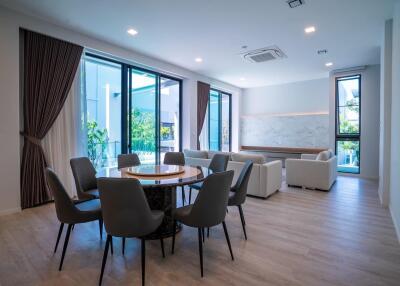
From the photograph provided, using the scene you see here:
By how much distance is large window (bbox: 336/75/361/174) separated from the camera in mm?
6184

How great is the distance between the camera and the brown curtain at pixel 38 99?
3.46 m

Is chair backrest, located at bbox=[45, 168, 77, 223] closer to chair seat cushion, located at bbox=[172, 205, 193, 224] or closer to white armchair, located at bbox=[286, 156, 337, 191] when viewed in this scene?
chair seat cushion, located at bbox=[172, 205, 193, 224]

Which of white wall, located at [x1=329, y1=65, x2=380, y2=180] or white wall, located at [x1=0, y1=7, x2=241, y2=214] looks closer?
white wall, located at [x1=0, y1=7, x2=241, y2=214]

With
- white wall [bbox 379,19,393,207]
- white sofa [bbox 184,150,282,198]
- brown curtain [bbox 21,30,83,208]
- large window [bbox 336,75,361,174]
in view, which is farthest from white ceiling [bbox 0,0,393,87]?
white sofa [bbox 184,150,282,198]

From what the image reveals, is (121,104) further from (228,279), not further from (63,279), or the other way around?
(228,279)

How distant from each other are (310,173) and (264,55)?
2718mm

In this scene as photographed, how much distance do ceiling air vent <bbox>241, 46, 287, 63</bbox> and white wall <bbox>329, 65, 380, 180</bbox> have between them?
8.35ft

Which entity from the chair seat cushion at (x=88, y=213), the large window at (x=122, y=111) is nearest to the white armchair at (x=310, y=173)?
the large window at (x=122, y=111)

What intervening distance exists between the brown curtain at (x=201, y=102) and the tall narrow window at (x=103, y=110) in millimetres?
2436

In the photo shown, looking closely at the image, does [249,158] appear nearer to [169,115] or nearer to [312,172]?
[312,172]

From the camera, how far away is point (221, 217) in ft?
→ 6.81

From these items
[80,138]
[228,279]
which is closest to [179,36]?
[80,138]

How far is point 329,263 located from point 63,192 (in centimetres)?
244

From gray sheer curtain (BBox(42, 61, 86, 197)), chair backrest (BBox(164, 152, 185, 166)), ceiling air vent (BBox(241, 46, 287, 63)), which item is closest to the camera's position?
gray sheer curtain (BBox(42, 61, 86, 197))
